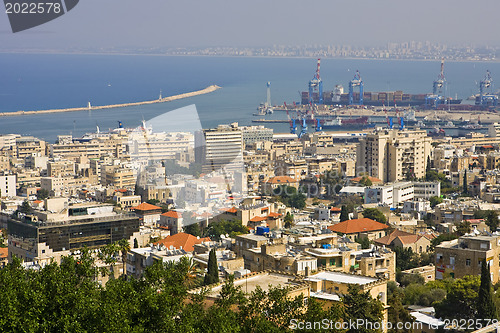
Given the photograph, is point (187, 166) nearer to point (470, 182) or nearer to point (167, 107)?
point (470, 182)

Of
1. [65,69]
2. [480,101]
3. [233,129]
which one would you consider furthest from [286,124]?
[65,69]

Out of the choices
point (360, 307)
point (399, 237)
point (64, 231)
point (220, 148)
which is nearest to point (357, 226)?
point (399, 237)

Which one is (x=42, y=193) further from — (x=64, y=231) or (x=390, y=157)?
(x=64, y=231)

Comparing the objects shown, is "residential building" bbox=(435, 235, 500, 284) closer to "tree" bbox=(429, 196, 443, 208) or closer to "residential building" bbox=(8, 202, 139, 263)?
"residential building" bbox=(8, 202, 139, 263)

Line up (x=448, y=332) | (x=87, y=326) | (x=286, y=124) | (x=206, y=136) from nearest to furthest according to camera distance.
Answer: (x=87, y=326) < (x=448, y=332) < (x=206, y=136) < (x=286, y=124)

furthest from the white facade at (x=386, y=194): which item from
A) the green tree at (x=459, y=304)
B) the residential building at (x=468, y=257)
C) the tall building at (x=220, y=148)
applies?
the green tree at (x=459, y=304)

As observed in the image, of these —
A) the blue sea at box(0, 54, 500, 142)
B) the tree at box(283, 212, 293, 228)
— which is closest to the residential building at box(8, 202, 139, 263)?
the tree at box(283, 212, 293, 228)
